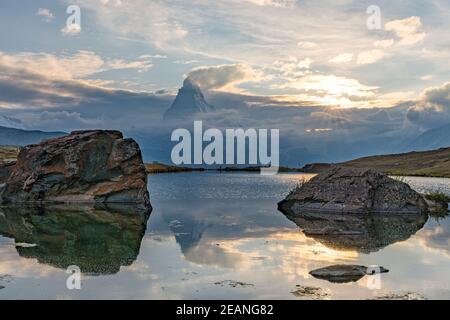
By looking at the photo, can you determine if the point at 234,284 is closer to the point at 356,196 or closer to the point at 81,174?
the point at 356,196

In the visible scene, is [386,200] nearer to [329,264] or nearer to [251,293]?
[329,264]

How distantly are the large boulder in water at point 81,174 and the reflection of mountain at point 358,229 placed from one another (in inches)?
880

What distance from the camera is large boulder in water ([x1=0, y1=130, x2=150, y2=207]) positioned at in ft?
223

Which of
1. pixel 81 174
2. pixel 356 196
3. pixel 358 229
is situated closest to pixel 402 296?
pixel 358 229

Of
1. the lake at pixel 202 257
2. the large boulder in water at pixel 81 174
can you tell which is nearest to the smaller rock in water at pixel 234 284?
the lake at pixel 202 257

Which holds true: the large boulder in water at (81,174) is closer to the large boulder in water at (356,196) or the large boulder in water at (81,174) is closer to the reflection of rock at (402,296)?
the large boulder in water at (356,196)

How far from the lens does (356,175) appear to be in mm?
63875

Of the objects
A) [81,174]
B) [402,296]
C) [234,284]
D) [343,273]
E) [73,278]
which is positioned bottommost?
[402,296]

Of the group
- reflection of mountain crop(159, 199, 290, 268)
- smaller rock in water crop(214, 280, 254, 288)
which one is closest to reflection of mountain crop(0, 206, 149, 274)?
reflection of mountain crop(159, 199, 290, 268)

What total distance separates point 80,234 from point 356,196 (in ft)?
109

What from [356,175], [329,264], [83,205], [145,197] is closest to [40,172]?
[83,205]

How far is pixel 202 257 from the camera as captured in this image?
34.7 m

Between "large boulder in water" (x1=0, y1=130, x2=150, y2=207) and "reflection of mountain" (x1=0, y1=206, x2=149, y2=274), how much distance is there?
159 inches

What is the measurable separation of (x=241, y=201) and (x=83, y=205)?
2389 centimetres
